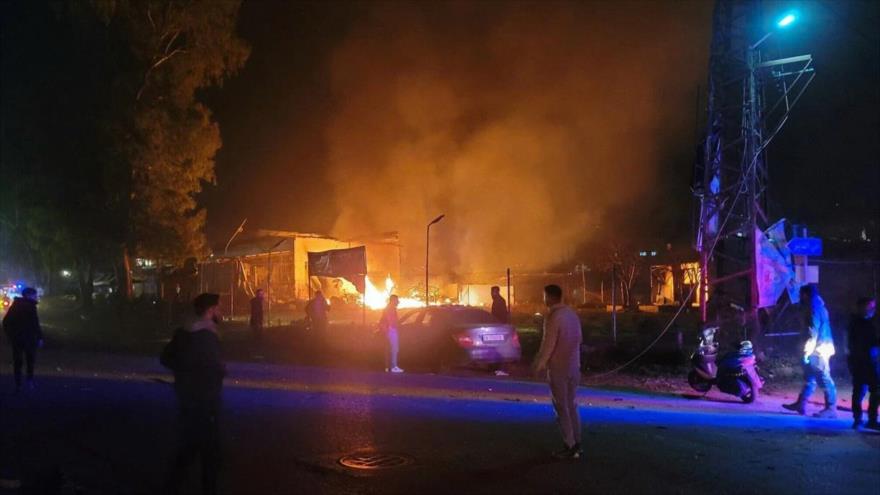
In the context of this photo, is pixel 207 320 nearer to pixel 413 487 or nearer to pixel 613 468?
pixel 413 487

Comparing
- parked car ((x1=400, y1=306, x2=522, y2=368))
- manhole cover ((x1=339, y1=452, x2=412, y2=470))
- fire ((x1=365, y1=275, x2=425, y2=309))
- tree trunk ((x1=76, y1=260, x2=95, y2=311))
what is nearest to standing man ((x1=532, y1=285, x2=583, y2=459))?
manhole cover ((x1=339, y1=452, x2=412, y2=470))

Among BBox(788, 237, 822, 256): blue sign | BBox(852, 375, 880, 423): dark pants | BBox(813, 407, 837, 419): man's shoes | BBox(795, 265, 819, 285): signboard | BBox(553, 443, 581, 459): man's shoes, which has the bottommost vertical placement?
BBox(813, 407, 837, 419): man's shoes

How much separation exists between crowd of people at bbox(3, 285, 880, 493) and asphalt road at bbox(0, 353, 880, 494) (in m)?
0.44

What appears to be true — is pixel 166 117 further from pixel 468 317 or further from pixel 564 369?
pixel 564 369

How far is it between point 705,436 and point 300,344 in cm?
1340

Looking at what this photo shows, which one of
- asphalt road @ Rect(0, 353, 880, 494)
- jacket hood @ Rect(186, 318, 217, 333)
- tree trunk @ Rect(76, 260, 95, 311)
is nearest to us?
jacket hood @ Rect(186, 318, 217, 333)

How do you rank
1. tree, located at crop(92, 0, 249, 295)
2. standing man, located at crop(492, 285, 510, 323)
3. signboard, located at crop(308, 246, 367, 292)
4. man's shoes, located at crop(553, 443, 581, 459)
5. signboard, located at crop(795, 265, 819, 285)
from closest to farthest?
man's shoes, located at crop(553, 443, 581, 459) → standing man, located at crop(492, 285, 510, 323) → signboard, located at crop(795, 265, 819, 285) → signboard, located at crop(308, 246, 367, 292) → tree, located at crop(92, 0, 249, 295)

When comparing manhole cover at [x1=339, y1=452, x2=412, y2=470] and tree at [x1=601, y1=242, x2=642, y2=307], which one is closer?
manhole cover at [x1=339, y1=452, x2=412, y2=470]

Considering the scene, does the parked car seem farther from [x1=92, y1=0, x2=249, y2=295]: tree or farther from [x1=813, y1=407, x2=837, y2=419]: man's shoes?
[x1=92, y1=0, x2=249, y2=295]: tree

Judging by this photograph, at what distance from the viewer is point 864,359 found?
786 centimetres

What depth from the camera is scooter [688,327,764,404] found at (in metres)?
9.84

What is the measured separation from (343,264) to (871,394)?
16.1m

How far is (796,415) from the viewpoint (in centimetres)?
892

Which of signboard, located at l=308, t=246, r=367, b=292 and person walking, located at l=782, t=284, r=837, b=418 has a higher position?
signboard, located at l=308, t=246, r=367, b=292
